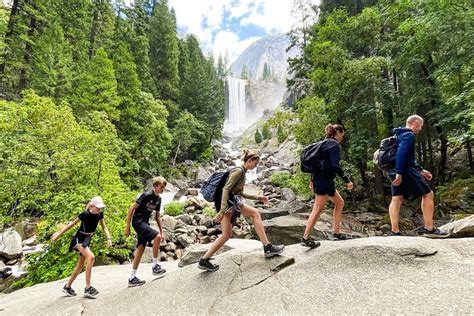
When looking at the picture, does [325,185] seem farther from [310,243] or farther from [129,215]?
[129,215]

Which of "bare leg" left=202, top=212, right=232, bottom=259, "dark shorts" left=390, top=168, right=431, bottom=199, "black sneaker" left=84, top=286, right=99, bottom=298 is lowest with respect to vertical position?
"black sneaker" left=84, top=286, right=99, bottom=298

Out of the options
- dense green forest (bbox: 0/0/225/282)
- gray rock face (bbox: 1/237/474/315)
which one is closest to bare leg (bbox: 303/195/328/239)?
gray rock face (bbox: 1/237/474/315)

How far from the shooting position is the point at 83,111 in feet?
64.6

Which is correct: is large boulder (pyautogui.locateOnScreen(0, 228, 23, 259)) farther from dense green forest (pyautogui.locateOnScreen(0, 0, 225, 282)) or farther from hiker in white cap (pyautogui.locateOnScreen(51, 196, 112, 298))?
hiker in white cap (pyautogui.locateOnScreen(51, 196, 112, 298))

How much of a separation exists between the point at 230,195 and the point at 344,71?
12.4 m

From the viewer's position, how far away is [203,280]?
4.98 meters

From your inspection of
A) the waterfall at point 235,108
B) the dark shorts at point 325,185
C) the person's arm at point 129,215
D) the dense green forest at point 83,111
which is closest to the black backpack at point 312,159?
the dark shorts at point 325,185

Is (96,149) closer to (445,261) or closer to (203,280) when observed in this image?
(203,280)

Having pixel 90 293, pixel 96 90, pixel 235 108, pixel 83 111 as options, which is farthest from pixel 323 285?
pixel 235 108

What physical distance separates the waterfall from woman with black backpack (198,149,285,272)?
72860 mm

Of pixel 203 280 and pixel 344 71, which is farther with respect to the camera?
pixel 344 71

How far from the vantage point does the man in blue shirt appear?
4668mm

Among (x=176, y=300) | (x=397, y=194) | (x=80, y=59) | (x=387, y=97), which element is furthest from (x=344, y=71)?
(x=80, y=59)

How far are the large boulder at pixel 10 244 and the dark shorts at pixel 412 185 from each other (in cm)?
1306
